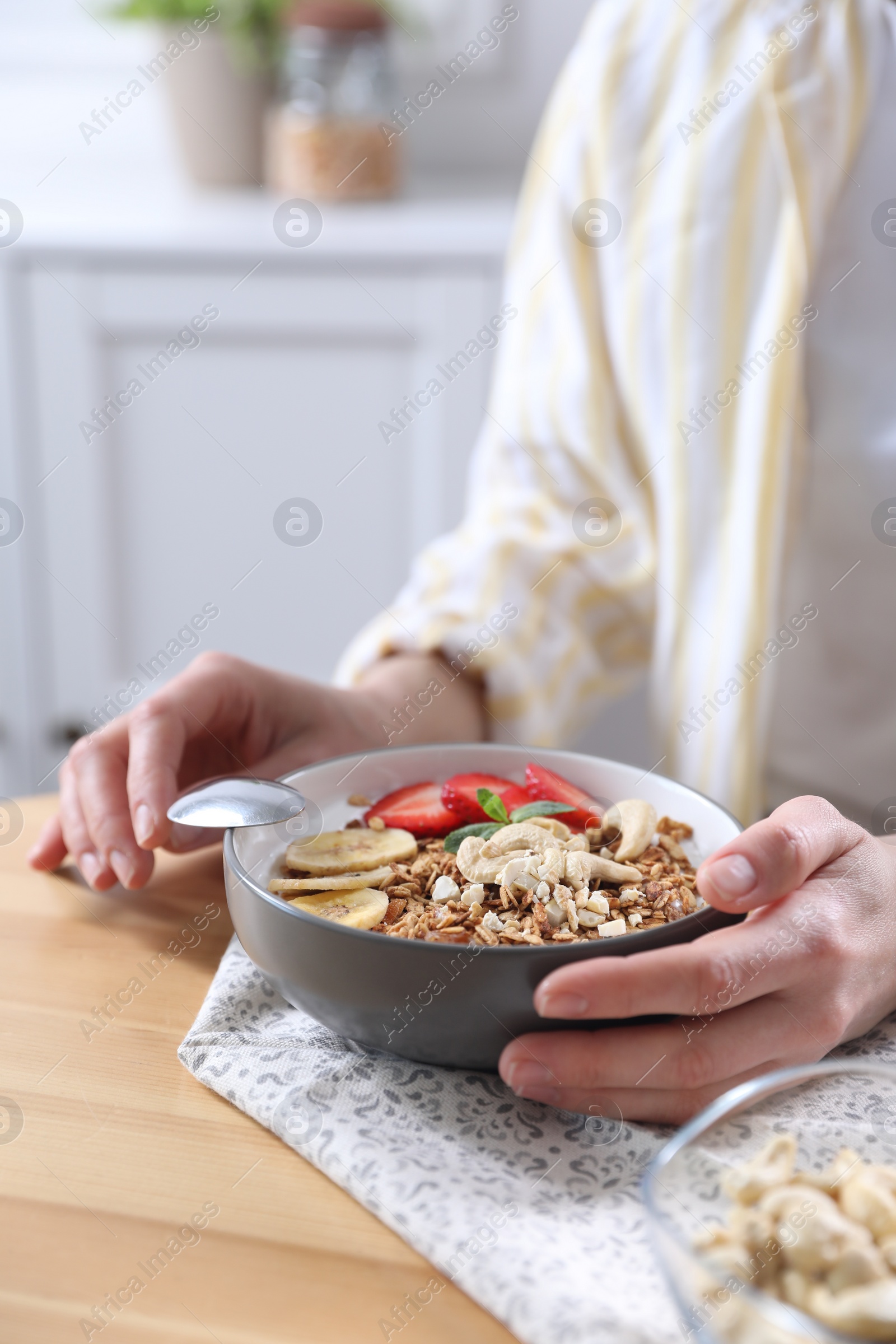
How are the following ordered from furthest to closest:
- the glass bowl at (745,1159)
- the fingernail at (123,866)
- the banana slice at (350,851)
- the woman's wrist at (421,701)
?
the woman's wrist at (421,701), the fingernail at (123,866), the banana slice at (350,851), the glass bowl at (745,1159)

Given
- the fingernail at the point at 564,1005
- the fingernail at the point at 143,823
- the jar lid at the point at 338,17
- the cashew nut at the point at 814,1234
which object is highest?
the jar lid at the point at 338,17

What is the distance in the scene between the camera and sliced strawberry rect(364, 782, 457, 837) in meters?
0.55

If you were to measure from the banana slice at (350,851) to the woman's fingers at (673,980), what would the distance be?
0.13 meters

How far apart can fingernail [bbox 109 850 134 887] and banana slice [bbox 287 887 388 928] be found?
0.55 ft

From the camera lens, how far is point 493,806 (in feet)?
1.77

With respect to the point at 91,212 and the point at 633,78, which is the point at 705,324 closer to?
the point at 633,78

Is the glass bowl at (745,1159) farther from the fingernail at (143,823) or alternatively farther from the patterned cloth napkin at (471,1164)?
the fingernail at (143,823)

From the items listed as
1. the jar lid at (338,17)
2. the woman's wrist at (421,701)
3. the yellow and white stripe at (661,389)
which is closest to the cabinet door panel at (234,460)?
the jar lid at (338,17)

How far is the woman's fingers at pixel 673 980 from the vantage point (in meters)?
0.41

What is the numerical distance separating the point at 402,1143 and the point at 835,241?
2.44 feet

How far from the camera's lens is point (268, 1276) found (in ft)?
1.23

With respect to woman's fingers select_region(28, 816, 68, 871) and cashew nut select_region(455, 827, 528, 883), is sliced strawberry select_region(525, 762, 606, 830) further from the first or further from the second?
woman's fingers select_region(28, 816, 68, 871)

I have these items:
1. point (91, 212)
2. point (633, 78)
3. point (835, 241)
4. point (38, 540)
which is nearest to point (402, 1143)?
point (835, 241)

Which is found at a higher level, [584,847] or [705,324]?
[705,324]
